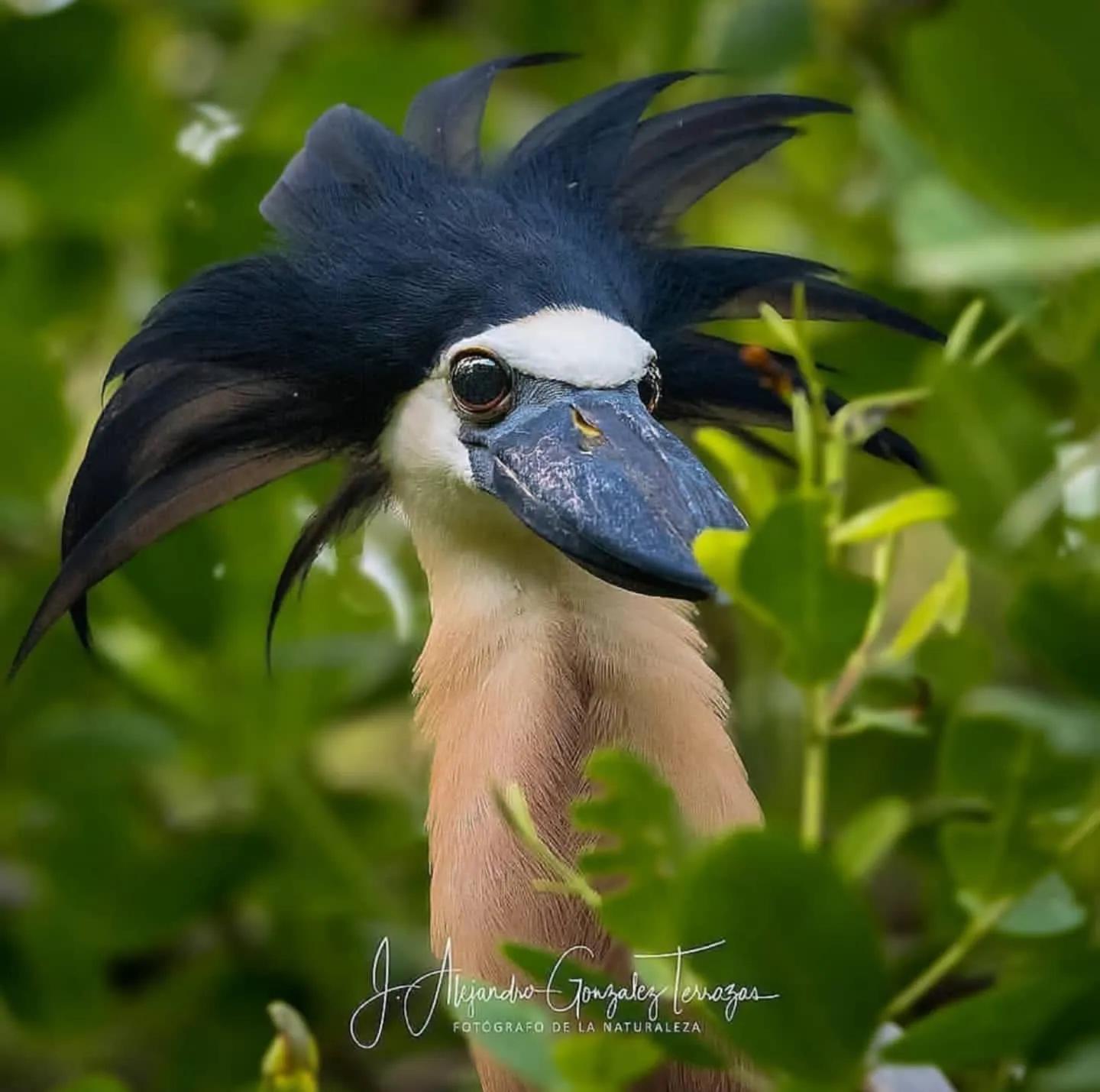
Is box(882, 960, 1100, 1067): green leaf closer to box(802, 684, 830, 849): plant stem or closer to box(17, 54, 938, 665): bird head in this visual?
box(802, 684, 830, 849): plant stem

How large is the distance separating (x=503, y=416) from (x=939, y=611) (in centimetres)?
54

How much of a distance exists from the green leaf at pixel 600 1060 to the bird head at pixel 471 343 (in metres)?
0.47

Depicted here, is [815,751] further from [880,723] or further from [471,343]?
[471,343]

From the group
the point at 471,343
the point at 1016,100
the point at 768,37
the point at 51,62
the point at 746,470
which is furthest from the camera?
the point at 51,62

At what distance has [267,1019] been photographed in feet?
6.55

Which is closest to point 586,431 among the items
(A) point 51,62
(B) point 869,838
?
(B) point 869,838

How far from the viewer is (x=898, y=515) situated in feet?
3.33

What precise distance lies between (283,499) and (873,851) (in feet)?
3.90

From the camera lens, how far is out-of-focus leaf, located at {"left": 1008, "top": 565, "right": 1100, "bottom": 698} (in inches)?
42.6

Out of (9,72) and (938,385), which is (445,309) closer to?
(938,385)

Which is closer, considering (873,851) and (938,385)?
(873,851)

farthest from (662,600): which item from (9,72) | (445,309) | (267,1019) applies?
(9,72)

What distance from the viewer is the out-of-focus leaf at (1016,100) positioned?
1181 millimetres

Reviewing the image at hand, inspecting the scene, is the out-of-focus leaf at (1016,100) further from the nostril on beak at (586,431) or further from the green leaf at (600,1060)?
the green leaf at (600,1060)
